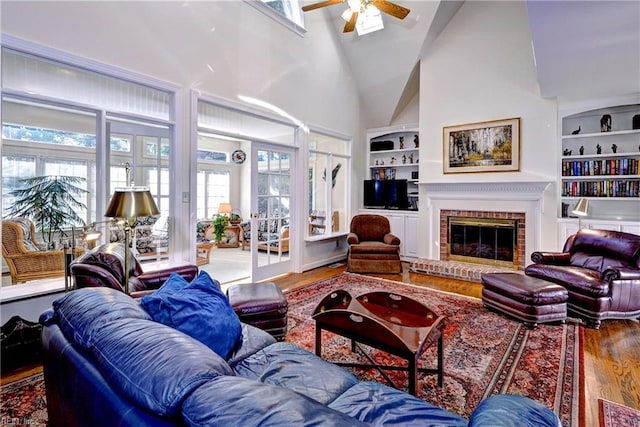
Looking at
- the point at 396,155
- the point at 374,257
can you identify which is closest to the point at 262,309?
the point at 374,257

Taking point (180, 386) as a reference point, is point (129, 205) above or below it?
above

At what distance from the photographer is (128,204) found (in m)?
2.38

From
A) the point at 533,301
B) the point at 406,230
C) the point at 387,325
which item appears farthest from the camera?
the point at 406,230

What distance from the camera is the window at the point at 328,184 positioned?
5961 millimetres

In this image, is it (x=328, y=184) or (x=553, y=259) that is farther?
(x=328, y=184)

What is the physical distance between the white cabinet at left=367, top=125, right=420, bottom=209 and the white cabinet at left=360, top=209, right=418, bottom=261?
328 millimetres

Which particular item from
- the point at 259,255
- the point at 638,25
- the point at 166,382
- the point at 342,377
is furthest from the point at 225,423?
the point at 638,25

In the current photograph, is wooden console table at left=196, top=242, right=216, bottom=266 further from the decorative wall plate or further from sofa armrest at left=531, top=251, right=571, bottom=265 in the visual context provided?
sofa armrest at left=531, top=251, right=571, bottom=265

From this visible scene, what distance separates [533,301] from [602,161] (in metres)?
3.06

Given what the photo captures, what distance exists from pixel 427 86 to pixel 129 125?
486cm

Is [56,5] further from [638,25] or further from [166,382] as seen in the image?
[638,25]

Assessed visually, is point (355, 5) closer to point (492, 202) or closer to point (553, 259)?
point (492, 202)

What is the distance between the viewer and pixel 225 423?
722 millimetres

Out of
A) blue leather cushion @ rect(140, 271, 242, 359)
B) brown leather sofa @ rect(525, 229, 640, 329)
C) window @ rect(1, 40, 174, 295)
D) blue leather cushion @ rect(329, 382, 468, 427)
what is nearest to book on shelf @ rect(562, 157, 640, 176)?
brown leather sofa @ rect(525, 229, 640, 329)
